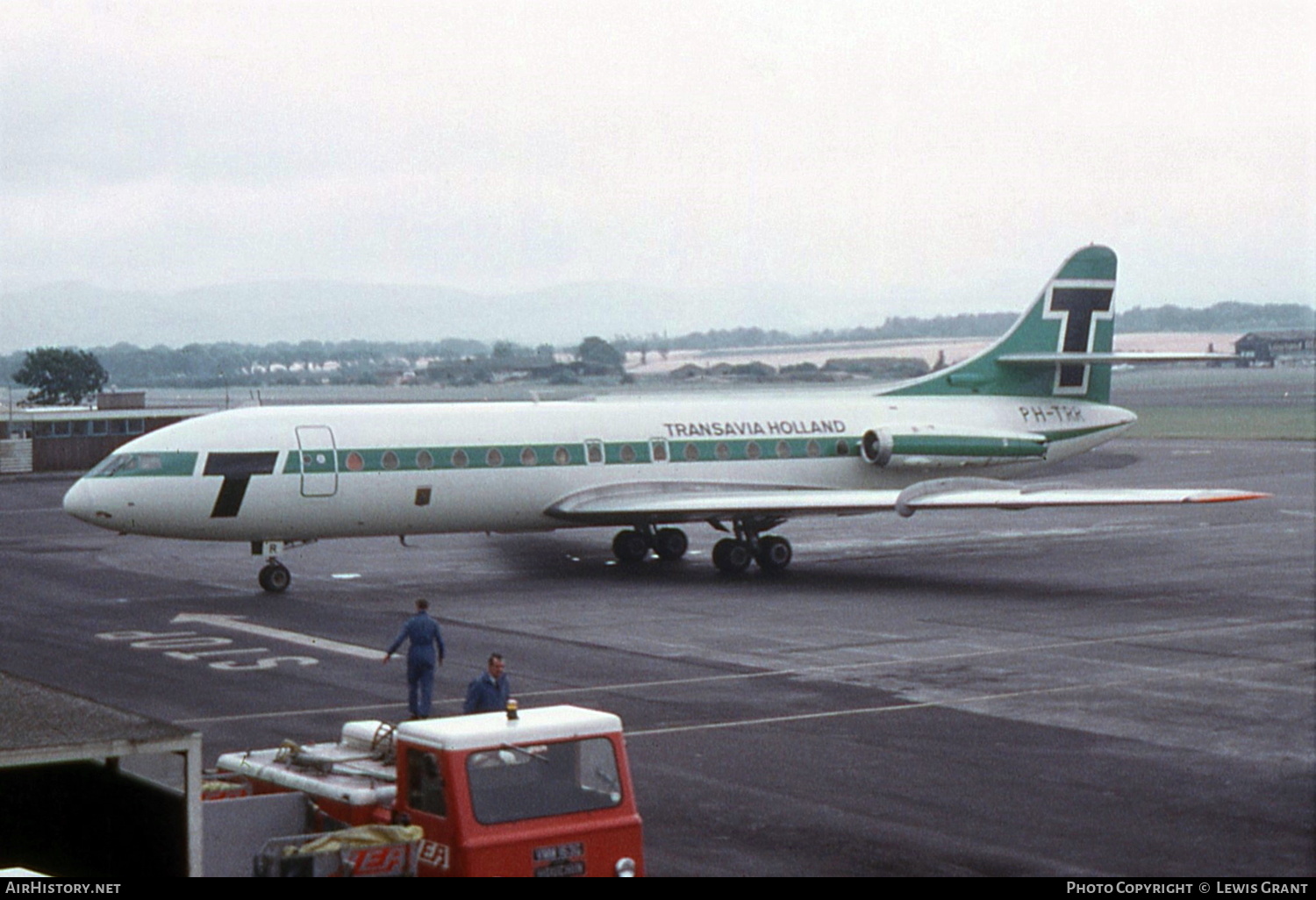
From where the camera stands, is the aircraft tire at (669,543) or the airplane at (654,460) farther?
the aircraft tire at (669,543)

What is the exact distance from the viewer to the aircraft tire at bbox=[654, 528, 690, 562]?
35281 mm

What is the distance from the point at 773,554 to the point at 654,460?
3.14 meters

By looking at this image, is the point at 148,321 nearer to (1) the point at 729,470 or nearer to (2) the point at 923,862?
(1) the point at 729,470

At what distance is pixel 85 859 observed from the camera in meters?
11.3

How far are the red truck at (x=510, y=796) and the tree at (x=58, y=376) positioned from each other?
8295 centimetres

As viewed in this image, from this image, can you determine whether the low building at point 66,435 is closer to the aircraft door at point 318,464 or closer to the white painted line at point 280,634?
the aircraft door at point 318,464

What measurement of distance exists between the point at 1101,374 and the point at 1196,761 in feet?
78.4

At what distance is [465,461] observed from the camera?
1251 inches

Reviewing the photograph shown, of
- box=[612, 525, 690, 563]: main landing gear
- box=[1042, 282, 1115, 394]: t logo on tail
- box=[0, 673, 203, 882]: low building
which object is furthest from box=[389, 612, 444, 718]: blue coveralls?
box=[1042, 282, 1115, 394]: t logo on tail

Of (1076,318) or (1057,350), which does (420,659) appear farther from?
(1076,318)

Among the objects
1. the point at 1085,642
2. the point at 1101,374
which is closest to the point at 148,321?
the point at 1101,374

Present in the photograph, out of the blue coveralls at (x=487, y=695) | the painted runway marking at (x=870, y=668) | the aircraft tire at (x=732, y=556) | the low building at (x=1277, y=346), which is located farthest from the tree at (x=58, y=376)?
the blue coveralls at (x=487, y=695)

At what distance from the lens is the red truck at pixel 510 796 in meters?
10.3

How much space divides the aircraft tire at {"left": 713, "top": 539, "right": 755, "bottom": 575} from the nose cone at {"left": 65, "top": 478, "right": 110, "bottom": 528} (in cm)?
1183
